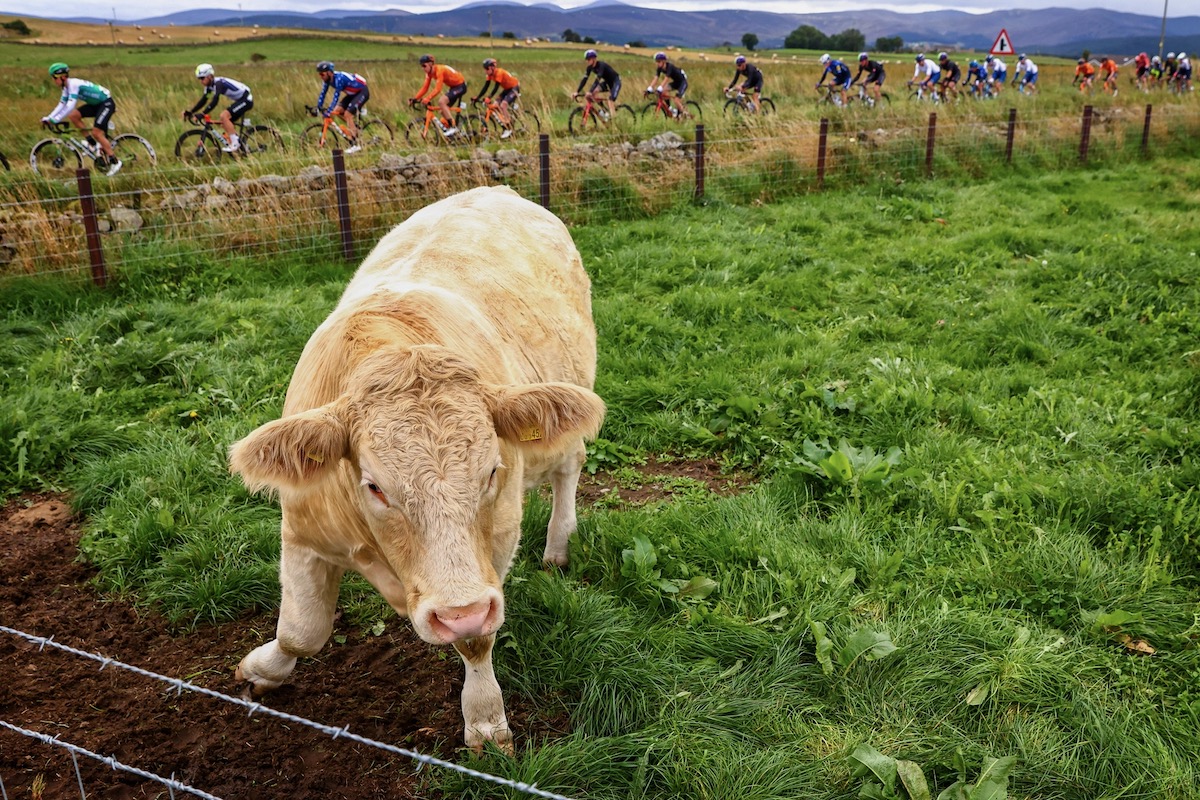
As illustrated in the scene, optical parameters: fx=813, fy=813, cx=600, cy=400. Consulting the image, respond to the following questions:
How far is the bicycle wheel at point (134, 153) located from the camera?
11734mm

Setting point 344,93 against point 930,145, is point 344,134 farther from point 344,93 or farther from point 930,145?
point 930,145

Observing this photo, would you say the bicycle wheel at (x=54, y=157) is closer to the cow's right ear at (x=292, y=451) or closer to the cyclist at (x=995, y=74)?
the cow's right ear at (x=292, y=451)

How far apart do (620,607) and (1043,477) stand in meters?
2.42

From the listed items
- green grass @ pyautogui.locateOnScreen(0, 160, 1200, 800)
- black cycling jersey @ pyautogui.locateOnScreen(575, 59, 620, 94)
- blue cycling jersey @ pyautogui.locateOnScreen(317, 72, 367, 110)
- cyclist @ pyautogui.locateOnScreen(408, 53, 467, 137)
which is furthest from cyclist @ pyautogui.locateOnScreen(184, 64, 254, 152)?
green grass @ pyautogui.locateOnScreen(0, 160, 1200, 800)

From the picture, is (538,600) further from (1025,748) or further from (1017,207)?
(1017,207)

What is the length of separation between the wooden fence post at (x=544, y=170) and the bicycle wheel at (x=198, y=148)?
5248 millimetres

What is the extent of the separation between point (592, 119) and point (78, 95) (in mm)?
8836

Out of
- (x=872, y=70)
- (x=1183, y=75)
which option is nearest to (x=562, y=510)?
(x=872, y=70)

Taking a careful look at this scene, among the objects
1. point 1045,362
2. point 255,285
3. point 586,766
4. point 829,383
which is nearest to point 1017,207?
point 1045,362

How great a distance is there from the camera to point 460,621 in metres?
2.09

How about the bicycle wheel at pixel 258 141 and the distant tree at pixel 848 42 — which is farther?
the distant tree at pixel 848 42

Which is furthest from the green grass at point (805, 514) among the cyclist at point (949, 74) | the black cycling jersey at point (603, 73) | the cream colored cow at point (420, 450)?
the cyclist at point (949, 74)

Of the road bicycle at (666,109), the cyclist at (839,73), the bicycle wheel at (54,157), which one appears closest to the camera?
the bicycle wheel at (54,157)

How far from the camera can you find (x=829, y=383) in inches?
217
